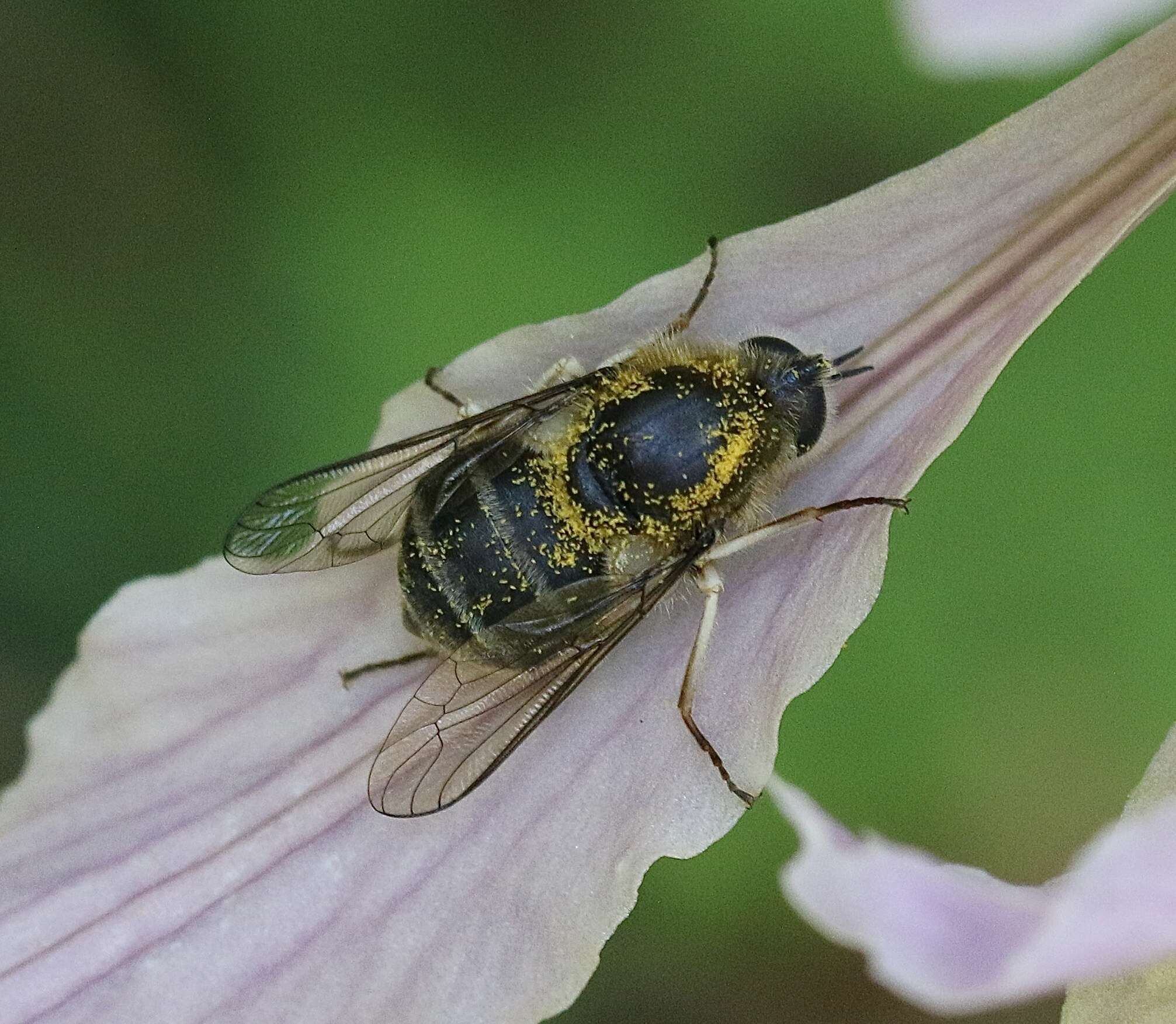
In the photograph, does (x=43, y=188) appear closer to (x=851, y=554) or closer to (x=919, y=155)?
(x=919, y=155)

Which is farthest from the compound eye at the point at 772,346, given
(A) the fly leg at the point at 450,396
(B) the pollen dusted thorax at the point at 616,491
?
(A) the fly leg at the point at 450,396

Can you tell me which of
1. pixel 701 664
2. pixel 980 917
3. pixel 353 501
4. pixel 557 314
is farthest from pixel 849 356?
pixel 557 314

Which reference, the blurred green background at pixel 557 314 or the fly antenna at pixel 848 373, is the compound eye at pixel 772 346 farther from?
the blurred green background at pixel 557 314

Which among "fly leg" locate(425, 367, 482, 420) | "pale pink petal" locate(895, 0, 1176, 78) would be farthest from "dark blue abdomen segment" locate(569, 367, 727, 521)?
"pale pink petal" locate(895, 0, 1176, 78)

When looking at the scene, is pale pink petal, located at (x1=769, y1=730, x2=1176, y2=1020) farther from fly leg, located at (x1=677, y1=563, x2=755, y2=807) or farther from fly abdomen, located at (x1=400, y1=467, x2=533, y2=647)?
fly abdomen, located at (x1=400, y1=467, x2=533, y2=647)

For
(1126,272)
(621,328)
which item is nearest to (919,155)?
(1126,272)

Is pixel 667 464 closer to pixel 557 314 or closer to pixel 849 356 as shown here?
pixel 849 356
